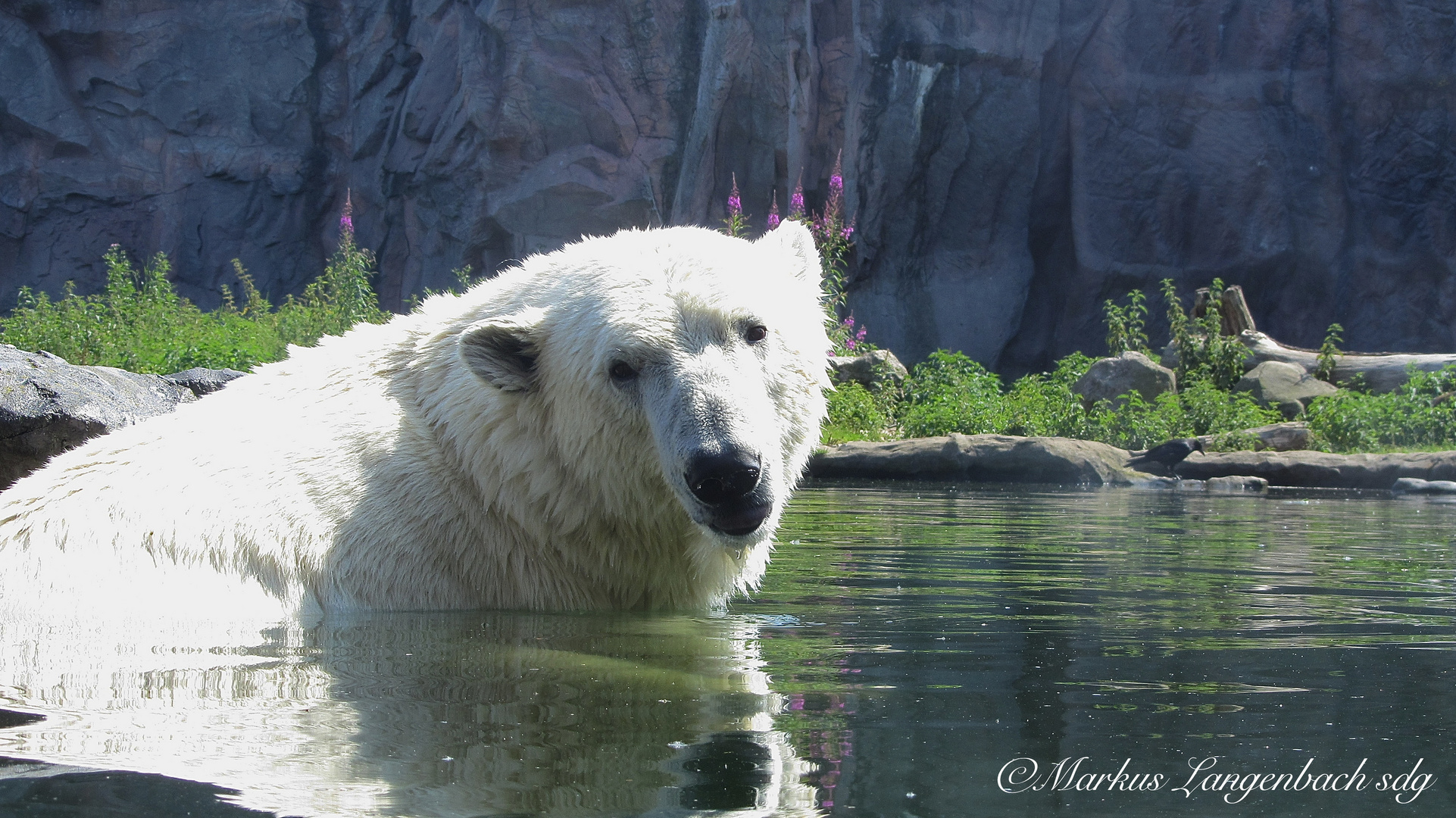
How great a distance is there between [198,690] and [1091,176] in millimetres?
17875

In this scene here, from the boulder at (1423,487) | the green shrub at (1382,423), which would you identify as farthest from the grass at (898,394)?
the boulder at (1423,487)

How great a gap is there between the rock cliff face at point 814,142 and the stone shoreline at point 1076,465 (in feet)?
28.4

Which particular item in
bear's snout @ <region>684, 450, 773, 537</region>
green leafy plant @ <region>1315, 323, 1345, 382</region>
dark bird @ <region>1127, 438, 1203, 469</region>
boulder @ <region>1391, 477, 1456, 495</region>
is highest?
green leafy plant @ <region>1315, 323, 1345, 382</region>

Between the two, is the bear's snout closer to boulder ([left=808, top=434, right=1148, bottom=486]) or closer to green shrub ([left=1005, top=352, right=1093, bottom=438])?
boulder ([left=808, top=434, right=1148, bottom=486])

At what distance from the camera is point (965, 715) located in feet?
6.06

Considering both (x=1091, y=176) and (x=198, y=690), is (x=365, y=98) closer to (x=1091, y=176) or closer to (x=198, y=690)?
(x=1091, y=176)

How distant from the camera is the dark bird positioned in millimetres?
10109

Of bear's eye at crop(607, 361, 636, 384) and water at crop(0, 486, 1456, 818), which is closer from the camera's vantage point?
water at crop(0, 486, 1456, 818)

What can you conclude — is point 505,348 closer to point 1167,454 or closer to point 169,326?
point 1167,454

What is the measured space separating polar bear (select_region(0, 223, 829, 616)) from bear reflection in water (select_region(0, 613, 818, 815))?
0.81 feet

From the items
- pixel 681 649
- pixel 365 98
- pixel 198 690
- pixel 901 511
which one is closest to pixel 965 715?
pixel 681 649

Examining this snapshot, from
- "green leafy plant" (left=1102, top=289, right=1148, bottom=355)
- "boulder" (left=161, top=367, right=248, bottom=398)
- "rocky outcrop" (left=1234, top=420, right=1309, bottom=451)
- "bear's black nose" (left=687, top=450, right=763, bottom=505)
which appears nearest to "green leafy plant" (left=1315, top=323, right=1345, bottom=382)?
"green leafy plant" (left=1102, top=289, right=1148, bottom=355)

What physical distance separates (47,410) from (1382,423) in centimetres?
1078

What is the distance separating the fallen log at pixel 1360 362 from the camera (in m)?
12.9
